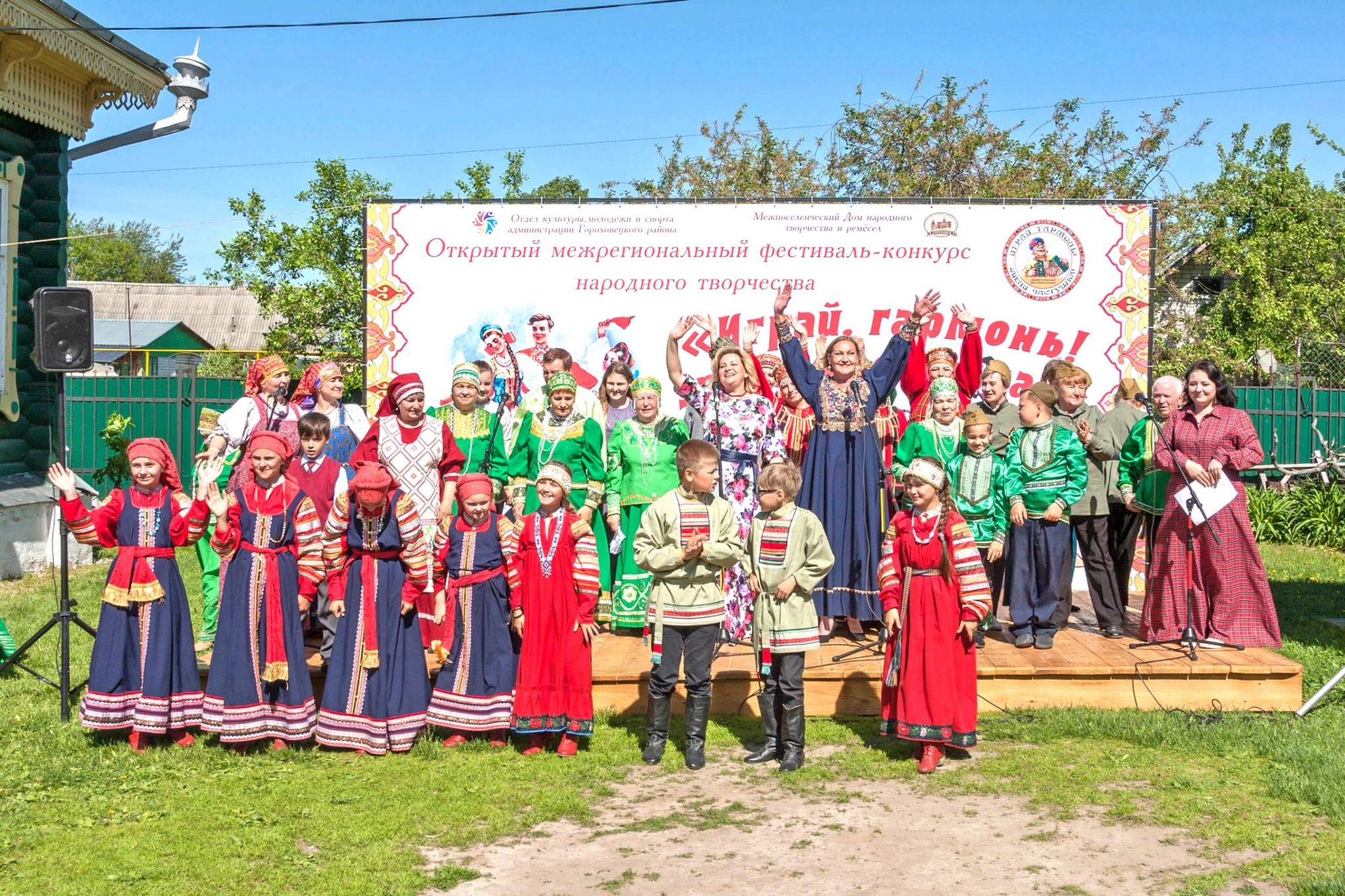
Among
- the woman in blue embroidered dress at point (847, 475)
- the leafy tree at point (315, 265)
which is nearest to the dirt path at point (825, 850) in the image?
the woman in blue embroidered dress at point (847, 475)

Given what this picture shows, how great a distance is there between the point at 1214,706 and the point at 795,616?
8.29 feet

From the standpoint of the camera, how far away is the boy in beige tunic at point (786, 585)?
5625mm

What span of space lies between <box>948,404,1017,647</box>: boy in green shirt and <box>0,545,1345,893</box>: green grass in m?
1.15

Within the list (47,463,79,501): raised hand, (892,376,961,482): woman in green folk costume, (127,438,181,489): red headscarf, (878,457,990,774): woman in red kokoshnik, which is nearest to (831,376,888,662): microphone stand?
(892,376,961,482): woman in green folk costume

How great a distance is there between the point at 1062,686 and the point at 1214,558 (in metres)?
1.29

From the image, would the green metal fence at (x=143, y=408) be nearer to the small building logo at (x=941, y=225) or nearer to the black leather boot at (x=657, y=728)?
the small building logo at (x=941, y=225)

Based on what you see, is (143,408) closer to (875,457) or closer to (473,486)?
(473,486)

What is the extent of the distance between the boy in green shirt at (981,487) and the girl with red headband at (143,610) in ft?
13.1

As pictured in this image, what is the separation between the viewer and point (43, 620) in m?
9.16

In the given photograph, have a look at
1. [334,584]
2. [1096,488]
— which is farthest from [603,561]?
[1096,488]

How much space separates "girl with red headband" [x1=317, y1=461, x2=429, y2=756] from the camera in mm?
5824

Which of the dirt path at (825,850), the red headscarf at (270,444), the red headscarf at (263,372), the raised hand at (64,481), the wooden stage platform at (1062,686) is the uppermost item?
the red headscarf at (263,372)

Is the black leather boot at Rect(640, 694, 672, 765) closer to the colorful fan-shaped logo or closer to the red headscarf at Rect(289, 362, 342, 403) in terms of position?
the red headscarf at Rect(289, 362, 342, 403)

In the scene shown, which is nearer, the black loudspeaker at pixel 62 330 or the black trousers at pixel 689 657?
the black trousers at pixel 689 657
